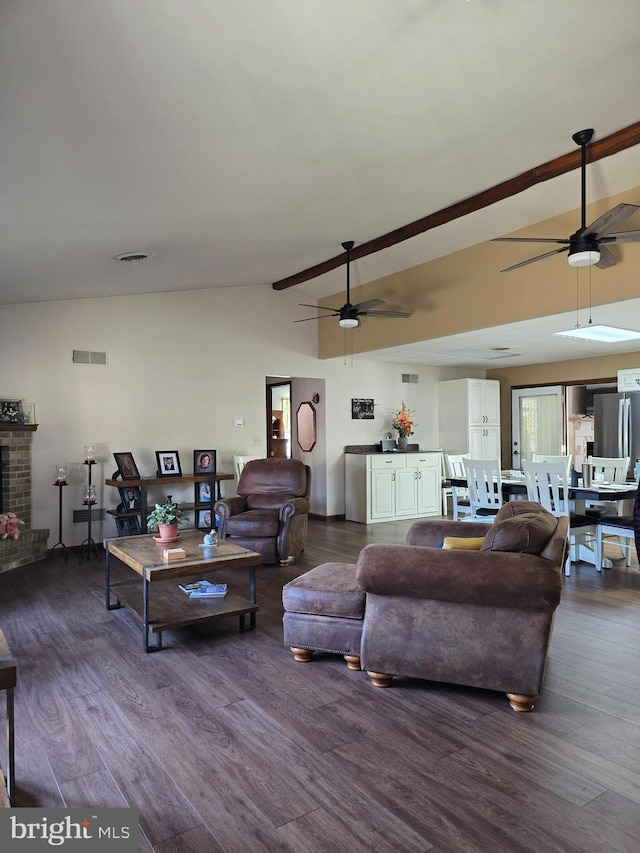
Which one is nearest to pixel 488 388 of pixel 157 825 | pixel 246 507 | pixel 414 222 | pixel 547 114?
pixel 414 222

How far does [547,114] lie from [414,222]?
7.13 ft

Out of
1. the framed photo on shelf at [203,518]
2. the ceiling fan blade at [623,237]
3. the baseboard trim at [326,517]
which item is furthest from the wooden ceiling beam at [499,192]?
the baseboard trim at [326,517]

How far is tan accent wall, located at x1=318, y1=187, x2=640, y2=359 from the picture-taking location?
466cm

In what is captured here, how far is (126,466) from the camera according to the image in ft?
20.8

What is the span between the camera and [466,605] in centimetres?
267

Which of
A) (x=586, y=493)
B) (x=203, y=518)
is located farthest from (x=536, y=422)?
(x=203, y=518)

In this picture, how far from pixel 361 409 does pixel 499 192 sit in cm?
427

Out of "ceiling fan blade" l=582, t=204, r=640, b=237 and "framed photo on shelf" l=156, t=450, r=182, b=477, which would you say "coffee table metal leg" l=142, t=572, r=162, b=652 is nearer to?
"framed photo on shelf" l=156, t=450, r=182, b=477

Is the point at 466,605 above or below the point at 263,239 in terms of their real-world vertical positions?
below

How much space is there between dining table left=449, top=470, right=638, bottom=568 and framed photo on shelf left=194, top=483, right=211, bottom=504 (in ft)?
9.62

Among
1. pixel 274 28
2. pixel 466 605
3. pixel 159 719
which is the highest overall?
pixel 274 28

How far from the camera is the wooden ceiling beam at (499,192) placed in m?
3.77

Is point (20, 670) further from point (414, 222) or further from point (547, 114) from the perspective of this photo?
point (414, 222)

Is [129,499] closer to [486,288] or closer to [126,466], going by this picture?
[126,466]
